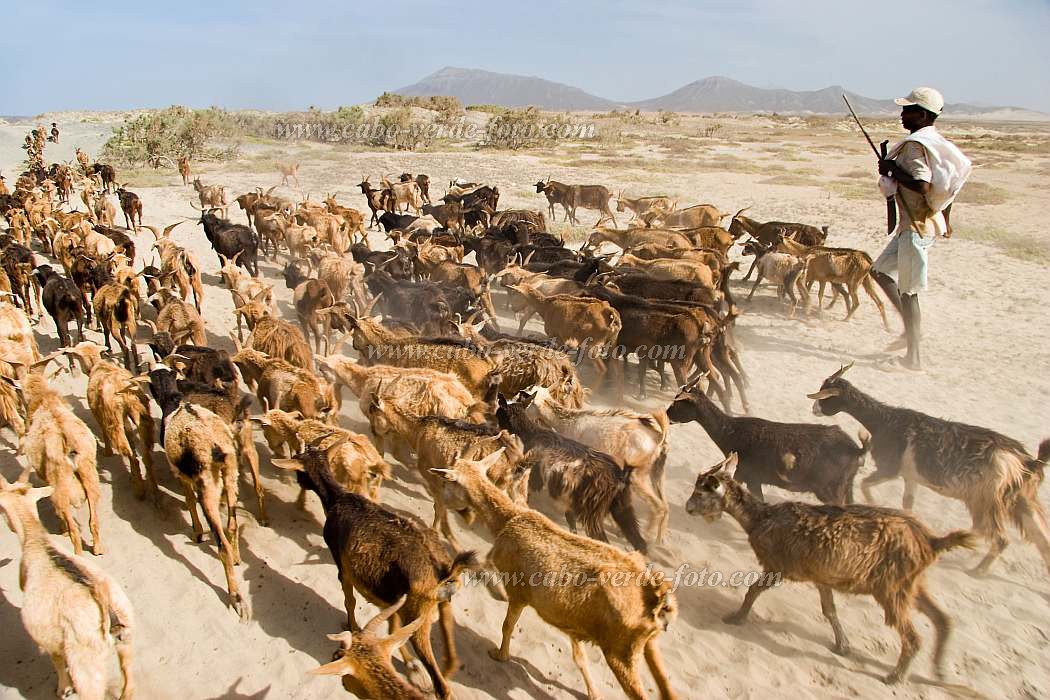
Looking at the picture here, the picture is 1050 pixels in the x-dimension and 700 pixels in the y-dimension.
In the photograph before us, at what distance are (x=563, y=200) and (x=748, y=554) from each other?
17.9m

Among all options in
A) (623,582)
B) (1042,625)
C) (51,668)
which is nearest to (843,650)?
(1042,625)

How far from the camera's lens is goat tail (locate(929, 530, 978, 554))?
4.23 m

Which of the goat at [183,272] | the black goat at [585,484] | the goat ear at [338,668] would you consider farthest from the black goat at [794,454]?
the goat at [183,272]

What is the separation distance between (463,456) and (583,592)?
209cm

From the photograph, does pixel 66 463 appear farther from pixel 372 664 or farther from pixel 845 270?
pixel 845 270

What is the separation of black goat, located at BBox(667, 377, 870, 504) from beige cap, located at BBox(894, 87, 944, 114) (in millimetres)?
4483

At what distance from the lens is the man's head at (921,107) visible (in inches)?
305

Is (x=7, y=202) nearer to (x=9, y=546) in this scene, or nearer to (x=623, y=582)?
(x=9, y=546)

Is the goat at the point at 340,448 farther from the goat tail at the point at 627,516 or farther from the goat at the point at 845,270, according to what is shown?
the goat at the point at 845,270

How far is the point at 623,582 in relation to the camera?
391 centimetres

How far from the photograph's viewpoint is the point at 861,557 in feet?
14.8

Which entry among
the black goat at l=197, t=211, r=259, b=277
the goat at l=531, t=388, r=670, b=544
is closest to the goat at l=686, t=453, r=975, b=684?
the goat at l=531, t=388, r=670, b=544

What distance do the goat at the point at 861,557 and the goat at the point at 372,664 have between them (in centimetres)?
292

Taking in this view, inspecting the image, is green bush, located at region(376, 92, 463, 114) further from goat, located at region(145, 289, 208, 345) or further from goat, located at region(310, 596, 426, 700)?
goat, located at region(310, 596, 426, 700)
